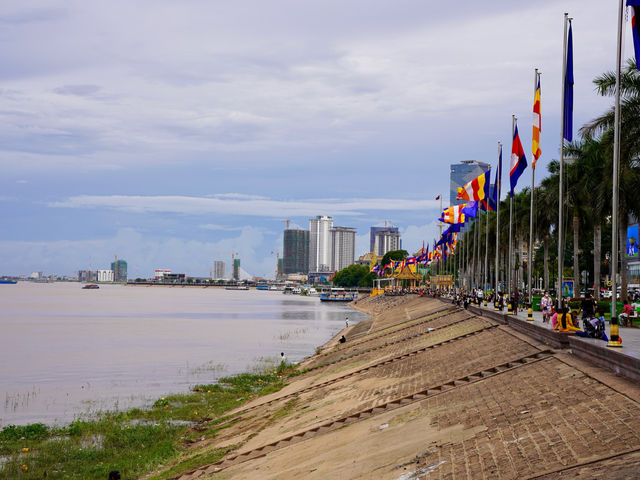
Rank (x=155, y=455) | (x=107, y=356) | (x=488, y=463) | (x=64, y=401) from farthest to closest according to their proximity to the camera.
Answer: (x=107, y=356) → (x=64, y=401) → (x=155, y=455) → (x=488, y=463)

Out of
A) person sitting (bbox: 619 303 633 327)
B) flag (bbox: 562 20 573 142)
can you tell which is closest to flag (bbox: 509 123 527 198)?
flag (bbox: 562 20 573 142)

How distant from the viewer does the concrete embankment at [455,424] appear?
433 inches

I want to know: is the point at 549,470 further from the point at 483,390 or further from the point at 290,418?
the point at 290,418

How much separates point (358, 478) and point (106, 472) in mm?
8571

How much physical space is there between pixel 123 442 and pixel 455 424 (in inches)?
466

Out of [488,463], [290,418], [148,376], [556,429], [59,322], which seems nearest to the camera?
[488,463]

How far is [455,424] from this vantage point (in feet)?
47.3

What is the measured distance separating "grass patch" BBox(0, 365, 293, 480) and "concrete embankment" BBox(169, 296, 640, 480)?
3.98ft

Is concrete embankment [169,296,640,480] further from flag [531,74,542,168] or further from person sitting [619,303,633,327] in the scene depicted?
person sitting [619,303,633,327]

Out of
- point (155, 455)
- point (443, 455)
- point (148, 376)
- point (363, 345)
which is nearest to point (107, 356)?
point (148, 376)

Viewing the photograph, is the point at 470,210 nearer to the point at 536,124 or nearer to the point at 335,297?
the point at 536,124

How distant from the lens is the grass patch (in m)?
18.7

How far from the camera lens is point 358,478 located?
1262 centimetres

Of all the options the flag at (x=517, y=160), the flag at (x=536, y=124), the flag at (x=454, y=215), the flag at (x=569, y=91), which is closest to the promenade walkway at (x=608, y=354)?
the flag at (x=569, y=91)
